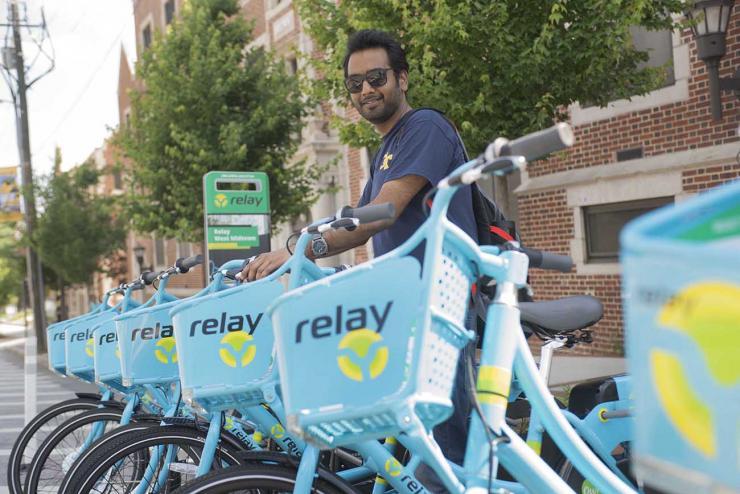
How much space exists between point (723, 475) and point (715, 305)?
0.25 metres

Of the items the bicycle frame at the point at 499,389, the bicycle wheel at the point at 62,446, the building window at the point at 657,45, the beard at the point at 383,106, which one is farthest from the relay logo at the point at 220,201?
the bicycle frame at the point at 499,389

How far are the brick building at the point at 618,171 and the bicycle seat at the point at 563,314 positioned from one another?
7.54 metres

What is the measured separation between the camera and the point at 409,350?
7.00 ft

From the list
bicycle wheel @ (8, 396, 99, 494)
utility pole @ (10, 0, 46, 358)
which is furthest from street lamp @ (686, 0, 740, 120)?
utility pole @ (10, 0, 46, 358)

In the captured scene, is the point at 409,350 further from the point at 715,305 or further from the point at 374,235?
the point at 374,235

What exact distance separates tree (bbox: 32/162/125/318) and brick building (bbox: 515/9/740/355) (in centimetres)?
1654

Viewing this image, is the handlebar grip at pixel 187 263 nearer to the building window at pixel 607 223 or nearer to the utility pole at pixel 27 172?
the building window at pixel 607 223

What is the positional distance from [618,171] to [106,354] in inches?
335

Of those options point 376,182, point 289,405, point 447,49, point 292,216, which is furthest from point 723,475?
point 292,216

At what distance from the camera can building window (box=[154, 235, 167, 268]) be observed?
33938mm

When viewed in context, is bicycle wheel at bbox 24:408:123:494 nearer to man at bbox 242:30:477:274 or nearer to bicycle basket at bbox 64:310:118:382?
bicycle basket at bbox 64:310:118:382

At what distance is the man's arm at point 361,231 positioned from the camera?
316 cm

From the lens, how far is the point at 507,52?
8219mm

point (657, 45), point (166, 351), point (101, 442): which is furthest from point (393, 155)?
point (657, 45)
